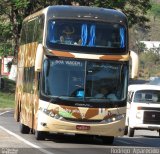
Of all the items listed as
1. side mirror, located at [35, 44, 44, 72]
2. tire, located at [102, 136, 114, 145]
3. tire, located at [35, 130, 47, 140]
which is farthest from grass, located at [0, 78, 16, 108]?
side mirror, located at [35, 44, 44, 72]

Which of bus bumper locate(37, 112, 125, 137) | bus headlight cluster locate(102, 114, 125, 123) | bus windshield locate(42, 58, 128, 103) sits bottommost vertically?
bus bumper locate(37, 112, 125, 137)

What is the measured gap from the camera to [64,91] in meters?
21.4

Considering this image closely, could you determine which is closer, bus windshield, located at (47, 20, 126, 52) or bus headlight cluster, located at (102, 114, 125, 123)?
bus headlight cluster, located at (102, 114, 125, 123)

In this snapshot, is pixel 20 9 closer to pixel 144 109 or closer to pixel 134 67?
pixel 144 109

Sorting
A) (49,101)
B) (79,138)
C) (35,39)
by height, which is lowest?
(79,138)

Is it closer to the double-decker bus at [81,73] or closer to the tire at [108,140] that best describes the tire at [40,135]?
the double-decker bus at [81,73]

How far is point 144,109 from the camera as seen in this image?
28953 millimetres

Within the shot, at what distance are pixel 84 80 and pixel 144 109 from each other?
7.97m

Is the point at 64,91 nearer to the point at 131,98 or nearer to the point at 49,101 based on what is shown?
the point at 49,101

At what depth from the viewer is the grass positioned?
54.7 m

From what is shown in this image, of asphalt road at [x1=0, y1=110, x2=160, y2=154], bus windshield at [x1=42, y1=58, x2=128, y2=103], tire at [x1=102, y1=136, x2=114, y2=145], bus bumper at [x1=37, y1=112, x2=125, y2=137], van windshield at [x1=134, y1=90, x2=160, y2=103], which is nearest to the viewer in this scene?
asphalt road at [x1=0, y1=110, x2=160, y2=154]

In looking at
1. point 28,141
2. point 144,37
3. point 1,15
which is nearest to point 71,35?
point 28,141

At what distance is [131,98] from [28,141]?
27.8ft

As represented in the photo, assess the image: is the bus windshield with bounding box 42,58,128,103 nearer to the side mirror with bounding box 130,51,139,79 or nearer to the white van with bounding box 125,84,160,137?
the side mirror with bounding box 130,51,139,79
